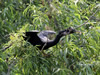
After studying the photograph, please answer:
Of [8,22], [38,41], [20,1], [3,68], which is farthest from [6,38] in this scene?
[3,68]

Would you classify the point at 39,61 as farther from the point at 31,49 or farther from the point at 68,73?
the point at 68,73

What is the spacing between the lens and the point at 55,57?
2781 mm

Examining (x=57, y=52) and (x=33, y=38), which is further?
(x=33, y=38)

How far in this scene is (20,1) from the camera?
3857mm

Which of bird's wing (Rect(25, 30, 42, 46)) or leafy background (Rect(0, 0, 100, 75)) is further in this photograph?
bird's wing (Rect(25, 30, 42, 46))

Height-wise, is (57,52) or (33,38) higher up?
(33,38)

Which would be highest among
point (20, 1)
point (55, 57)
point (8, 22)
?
point (20, 1)

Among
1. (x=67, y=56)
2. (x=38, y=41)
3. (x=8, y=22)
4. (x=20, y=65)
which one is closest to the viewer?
(x=20, y=65)

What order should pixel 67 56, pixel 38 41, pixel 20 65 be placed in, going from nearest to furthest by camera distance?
pixel 20 65, pixel 67 56, pixel 38 41

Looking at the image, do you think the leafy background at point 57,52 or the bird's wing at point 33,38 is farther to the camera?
the bird's wing at point 33,38

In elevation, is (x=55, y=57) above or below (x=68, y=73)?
above

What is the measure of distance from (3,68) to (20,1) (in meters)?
1.57

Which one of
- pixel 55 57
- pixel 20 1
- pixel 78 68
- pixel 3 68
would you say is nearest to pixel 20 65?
pixel 3 68

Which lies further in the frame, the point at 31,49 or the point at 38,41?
the point at 38,41
